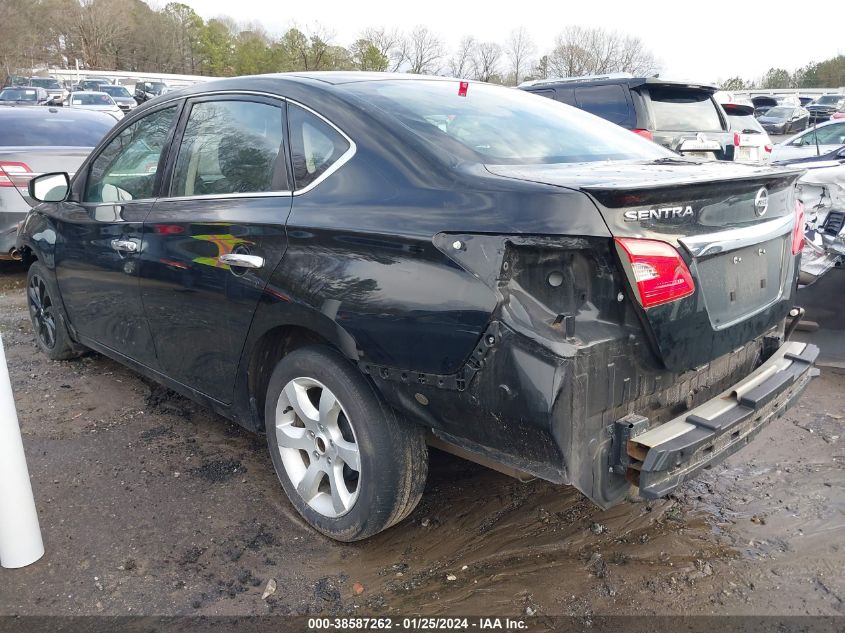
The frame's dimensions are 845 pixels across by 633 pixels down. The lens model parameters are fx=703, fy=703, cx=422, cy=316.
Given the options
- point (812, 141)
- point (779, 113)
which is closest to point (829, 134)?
point (812, 141)

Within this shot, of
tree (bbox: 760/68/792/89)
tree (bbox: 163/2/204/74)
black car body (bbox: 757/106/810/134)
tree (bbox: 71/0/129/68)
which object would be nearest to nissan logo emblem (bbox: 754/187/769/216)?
black car body (bbox: 757/106/810/134)

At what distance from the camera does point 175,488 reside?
3.26 meters

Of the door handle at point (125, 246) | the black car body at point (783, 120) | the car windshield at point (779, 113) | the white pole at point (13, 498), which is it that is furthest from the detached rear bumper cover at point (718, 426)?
the car windshield at point (779, 113)

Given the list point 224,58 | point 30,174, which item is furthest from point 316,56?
point 30,174

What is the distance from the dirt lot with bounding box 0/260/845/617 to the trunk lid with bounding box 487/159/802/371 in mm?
881

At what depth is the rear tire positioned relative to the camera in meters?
4.52

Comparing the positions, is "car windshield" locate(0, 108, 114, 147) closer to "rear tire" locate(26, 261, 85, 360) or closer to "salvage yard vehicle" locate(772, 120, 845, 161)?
"rear tire" locate(26, 261, 85, 360)

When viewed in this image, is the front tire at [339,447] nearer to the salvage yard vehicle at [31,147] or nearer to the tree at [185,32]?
the salvage yard vehicle at [31,147]

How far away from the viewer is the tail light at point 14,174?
21.7 ft

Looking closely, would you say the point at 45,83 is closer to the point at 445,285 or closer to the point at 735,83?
the point at 445,285

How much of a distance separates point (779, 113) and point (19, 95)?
29716 mm

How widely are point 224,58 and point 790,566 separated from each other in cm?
8377

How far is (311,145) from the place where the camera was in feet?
8.96

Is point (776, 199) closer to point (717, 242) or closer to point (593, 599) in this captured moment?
point (717, 242)
